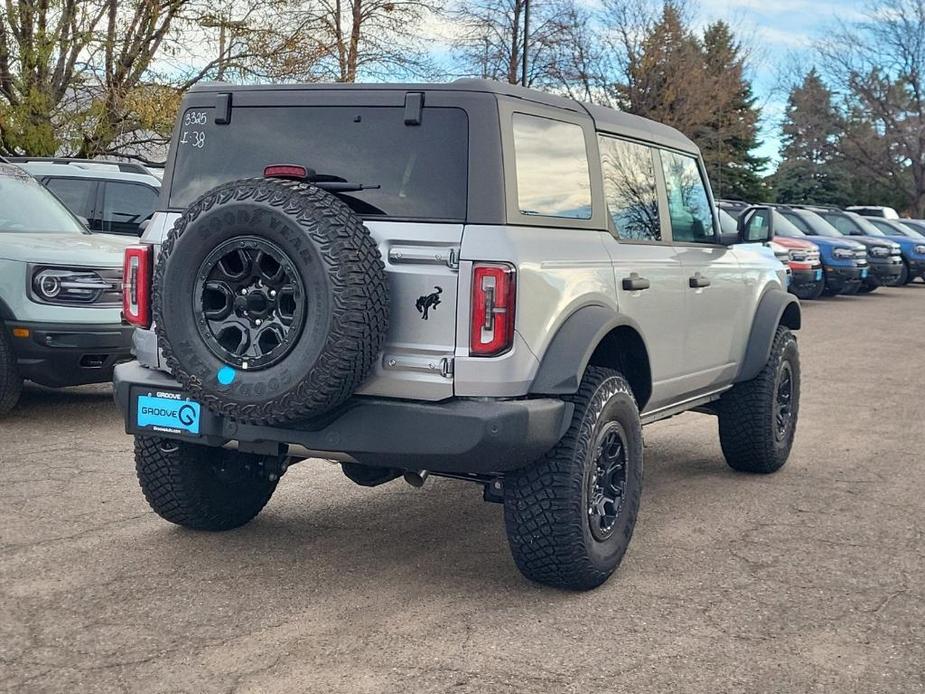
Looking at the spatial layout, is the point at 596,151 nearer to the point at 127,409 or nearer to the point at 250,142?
the point at 250,142

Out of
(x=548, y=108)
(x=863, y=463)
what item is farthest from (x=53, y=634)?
(x=863, y=463)

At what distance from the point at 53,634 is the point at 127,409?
3.33ft

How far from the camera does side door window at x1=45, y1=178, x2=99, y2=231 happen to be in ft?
36.0

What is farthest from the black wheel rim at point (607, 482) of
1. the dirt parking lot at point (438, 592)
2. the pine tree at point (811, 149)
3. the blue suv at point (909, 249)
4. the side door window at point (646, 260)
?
the pine tree at point (811, 149)

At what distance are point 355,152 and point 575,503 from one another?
5.20 ft

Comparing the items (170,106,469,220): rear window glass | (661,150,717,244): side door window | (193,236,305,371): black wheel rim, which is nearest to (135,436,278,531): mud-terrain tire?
(193,236,305,371): black wheel rim

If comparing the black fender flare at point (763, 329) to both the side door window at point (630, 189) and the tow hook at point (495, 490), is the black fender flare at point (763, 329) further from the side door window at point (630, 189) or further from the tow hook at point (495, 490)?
the tow hook at point (495, 490)

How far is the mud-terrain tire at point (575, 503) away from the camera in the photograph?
4555 millimetres

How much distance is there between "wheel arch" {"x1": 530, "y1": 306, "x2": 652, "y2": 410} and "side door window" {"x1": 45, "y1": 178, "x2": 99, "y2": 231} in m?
7.04

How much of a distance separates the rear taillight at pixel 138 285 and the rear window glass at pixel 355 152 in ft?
0.86

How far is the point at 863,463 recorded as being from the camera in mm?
7539

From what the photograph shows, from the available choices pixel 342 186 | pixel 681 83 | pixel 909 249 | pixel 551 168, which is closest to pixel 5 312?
pixel 342 186

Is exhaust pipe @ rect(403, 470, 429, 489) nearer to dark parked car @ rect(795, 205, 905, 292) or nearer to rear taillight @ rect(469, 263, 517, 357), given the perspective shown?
rear taillight @ rect(469, 263, 517, 357)

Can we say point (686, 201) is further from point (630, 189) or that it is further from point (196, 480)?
point (196, 480)
